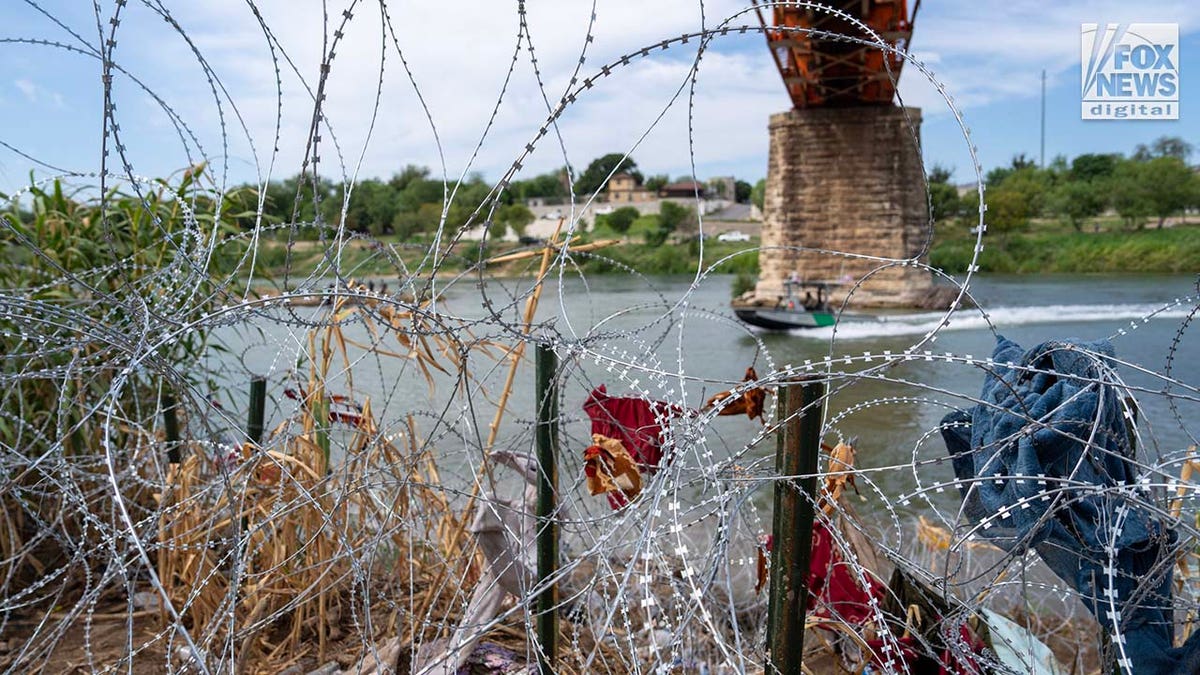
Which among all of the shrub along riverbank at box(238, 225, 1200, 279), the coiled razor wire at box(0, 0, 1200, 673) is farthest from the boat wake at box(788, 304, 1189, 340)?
the coiled razor wire at box(0, 0, 1200, 673)

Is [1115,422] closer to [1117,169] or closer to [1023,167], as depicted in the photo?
[1117,169]

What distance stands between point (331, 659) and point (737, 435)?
256 inches

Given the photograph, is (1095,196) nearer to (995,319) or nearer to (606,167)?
(995,319)

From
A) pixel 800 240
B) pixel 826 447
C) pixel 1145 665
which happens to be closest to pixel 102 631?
pixel 826 447

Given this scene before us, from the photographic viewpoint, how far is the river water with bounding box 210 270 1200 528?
2125 millimetres

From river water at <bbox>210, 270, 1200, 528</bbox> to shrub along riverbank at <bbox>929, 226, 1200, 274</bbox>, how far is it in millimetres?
2434

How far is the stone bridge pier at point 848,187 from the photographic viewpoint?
19094 mm

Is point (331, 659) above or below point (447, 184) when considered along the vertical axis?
below

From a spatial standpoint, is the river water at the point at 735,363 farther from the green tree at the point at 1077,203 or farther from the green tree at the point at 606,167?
the green tree at the point at 1077,203

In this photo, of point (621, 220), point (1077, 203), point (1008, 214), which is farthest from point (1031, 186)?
point (621, 220)

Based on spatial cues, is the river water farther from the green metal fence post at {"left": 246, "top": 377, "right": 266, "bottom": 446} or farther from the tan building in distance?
the tan building in distance

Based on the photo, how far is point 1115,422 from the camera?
1900mm

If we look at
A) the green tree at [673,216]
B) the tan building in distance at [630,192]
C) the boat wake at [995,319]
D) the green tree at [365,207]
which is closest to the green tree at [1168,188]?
the green tree at [673,216]

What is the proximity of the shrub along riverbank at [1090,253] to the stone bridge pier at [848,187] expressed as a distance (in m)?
13.6
